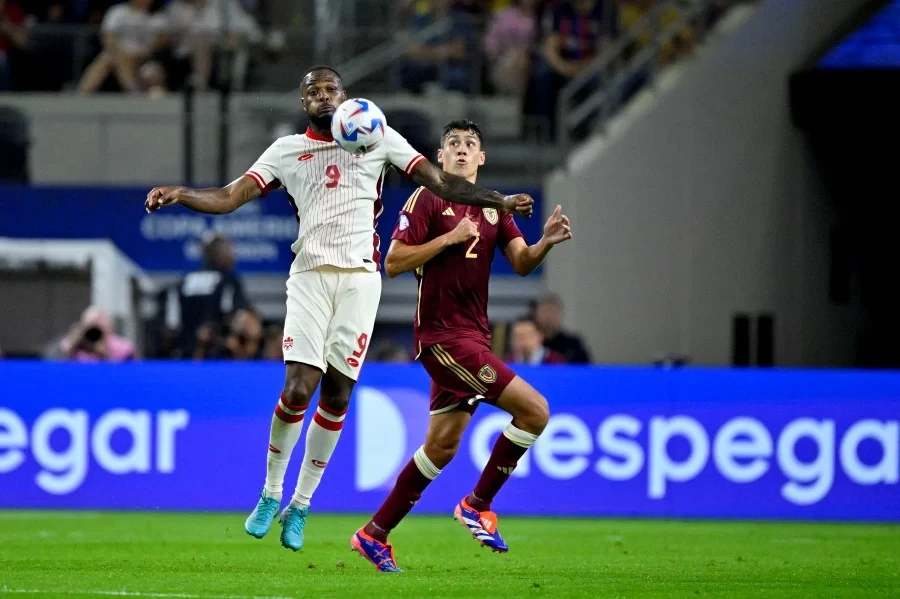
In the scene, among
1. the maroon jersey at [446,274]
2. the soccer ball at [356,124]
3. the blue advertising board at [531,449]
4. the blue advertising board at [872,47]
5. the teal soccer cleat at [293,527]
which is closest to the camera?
the soccer ball at [356,124]

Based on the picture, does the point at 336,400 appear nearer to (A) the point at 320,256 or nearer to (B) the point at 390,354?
(A) the point at 320,256

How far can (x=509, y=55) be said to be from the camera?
59.4 feet

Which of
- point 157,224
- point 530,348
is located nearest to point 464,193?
point 530,348

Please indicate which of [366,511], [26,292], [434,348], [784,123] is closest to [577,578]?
[434,348]

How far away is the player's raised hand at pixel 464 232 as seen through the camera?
27.3 feet

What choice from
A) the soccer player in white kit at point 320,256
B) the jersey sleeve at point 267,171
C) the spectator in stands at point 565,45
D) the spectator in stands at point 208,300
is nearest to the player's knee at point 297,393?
the soccer player in white kit at point 320,256

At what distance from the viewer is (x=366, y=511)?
13906 millimetres

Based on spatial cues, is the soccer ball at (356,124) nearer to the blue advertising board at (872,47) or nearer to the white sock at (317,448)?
the white sock at (317,448)

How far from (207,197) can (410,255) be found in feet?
3.64

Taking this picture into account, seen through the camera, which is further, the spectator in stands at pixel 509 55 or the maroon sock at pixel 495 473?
the spectator in stands at pixel 509 55

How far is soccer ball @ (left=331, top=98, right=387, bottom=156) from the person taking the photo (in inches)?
316

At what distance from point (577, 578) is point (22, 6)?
42.3 feet

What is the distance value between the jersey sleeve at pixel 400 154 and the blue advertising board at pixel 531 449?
222 inches

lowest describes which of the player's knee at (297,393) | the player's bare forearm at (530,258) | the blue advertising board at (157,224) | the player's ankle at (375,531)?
the player's ankle at (375,531)
